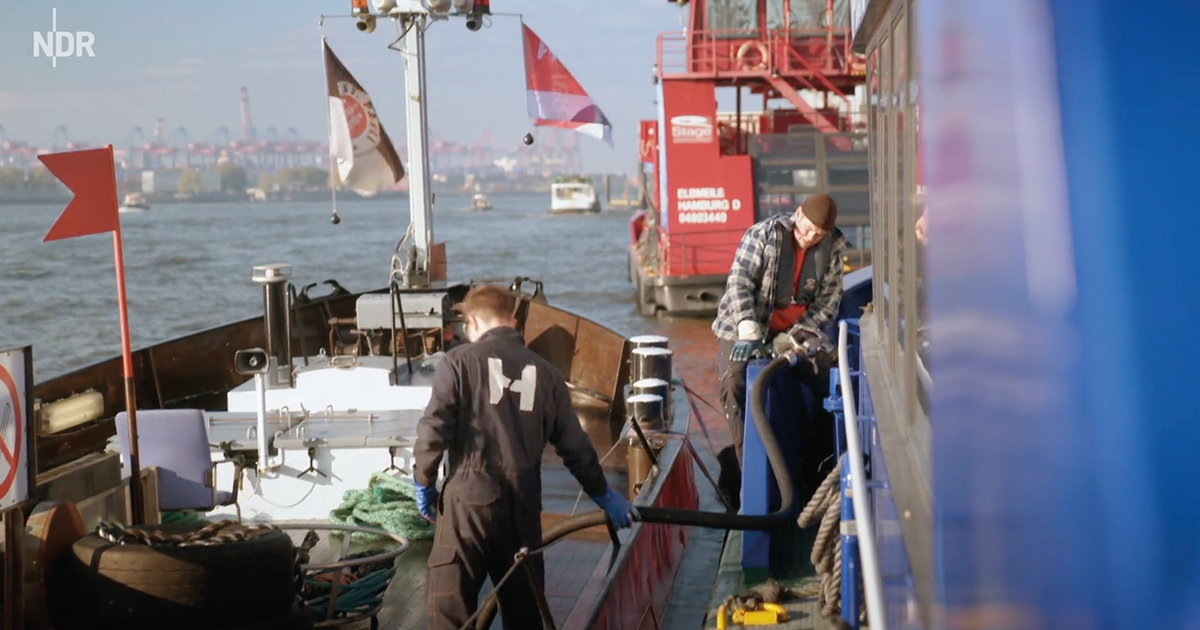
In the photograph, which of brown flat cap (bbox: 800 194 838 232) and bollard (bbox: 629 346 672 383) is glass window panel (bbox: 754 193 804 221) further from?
brown flat cap (bbox: 800 194 838 232)

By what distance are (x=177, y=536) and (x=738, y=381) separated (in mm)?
3411

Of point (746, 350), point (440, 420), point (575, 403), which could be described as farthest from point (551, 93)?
point (440, 420)

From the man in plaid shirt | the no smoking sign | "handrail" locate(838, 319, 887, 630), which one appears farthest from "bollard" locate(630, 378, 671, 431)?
"handrail" locate(838, 319, 887, 630)

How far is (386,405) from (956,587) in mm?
8099

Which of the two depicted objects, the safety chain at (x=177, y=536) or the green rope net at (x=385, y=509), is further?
the green rope net at (x=385, y=509)

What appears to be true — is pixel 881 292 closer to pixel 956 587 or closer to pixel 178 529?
pixel 178 529

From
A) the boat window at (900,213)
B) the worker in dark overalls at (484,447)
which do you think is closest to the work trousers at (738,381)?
the boat window at (900,213)

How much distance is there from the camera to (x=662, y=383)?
9062 mm

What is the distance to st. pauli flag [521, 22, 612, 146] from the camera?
14578 mm

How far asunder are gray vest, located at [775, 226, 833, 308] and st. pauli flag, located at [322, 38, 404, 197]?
248 inches

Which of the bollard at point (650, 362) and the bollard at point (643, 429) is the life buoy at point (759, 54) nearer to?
the bollard at point (650, 362)

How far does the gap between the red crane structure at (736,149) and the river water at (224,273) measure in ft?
4.18

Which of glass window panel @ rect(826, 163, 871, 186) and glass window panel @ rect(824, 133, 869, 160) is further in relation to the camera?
glass window panel @ rect(824, 133, 869, 160)

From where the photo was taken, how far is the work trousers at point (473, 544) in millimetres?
4938
